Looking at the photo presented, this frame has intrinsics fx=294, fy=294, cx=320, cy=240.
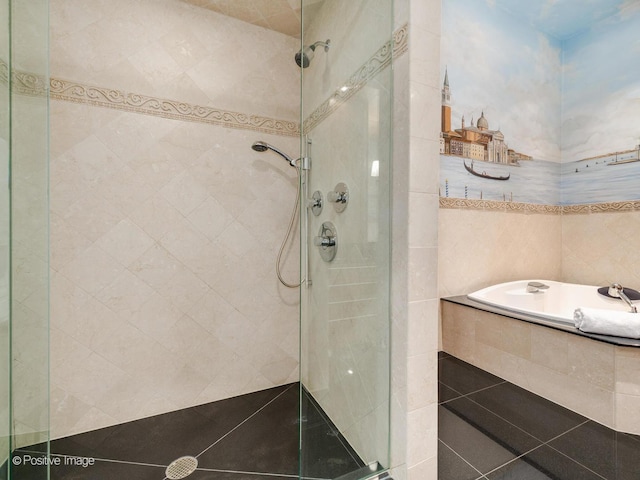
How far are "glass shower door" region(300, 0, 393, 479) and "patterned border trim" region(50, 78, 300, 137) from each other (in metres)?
0.80

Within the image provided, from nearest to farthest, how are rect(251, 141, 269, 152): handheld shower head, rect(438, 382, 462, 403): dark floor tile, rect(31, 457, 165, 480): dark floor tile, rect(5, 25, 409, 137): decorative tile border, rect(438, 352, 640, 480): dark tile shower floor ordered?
rect(5, 25, 409, 137): decorative tile border
rect(438, 352, 640, 480): dark tile shower floor
rect(31, 457, 165, 480): dark floor tile
rect(438, 382, 462, 403): dark floor tile
rect(251, 141, 269, 152): handheld shower head

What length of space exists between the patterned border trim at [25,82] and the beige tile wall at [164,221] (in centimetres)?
75

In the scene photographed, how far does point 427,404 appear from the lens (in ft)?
3.42

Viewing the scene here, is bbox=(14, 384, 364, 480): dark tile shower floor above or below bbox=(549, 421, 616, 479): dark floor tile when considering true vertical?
below

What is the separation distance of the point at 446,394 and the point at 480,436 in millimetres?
342

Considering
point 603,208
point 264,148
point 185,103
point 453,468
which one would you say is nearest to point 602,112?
point 603,208

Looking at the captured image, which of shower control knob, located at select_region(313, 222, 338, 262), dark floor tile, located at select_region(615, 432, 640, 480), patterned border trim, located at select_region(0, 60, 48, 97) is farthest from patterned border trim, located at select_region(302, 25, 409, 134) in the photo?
dark floor tile, located at select_region(615, 432, 640, 480)

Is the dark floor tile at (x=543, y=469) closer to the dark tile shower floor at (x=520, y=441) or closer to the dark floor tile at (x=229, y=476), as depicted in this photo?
the dark tile shower floor at (x=520, y=441)

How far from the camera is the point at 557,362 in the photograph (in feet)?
4.84

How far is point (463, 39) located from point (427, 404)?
2.46m

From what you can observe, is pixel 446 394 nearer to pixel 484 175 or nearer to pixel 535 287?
pixel 535 287

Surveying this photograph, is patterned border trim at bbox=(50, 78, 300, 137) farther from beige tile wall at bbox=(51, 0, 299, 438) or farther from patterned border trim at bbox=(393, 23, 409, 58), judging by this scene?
patterned border trim at bbox=(393, 23, 409, 58)

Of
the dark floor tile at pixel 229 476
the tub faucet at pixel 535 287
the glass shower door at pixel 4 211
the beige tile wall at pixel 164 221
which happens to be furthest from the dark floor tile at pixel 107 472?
the tub faucet at pixel 535 287

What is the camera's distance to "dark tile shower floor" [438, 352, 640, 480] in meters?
1.09
